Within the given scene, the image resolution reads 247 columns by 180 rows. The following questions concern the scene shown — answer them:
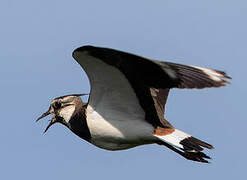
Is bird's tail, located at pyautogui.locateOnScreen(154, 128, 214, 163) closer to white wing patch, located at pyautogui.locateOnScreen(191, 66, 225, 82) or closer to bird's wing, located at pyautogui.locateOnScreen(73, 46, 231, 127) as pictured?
bird's wing, located at pyautogui.locateOnScreen(73, 46, 231, 127)

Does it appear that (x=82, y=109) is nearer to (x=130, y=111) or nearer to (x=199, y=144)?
(x=130, y=111)

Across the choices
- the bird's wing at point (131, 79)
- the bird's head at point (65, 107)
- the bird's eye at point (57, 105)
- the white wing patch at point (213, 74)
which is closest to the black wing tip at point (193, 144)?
the bird's wing at point (131, 79)

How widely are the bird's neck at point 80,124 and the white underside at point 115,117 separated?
0.10 m

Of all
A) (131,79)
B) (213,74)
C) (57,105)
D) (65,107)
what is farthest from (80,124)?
(213,74)

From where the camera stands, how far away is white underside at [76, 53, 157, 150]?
8648 mm

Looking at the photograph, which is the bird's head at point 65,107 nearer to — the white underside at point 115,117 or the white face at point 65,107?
the white face at point 65,107

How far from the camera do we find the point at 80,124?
9.27 metres

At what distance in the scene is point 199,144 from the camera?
28.0ft

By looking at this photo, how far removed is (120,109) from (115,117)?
15 cm

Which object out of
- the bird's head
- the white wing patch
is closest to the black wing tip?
the white wing patch

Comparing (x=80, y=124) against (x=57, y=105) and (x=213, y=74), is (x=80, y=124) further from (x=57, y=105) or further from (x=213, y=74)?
(x=213, y=74)

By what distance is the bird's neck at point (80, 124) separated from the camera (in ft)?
30.2

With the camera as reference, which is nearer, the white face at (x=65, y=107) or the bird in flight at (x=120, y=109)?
the bird in flight at (x=120, y=109)

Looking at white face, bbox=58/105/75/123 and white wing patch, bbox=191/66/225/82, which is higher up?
white wing patch, bbox=191/66/225/82
